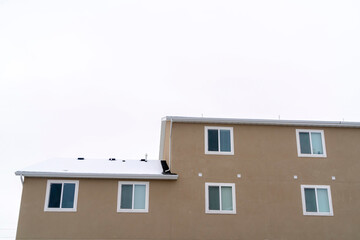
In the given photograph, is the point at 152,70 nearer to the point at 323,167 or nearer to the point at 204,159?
the point at 204,159

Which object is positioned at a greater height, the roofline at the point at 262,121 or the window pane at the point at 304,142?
the roofline at the point at 262,121

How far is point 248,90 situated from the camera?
26953mm

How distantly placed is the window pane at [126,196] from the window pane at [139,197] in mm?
259

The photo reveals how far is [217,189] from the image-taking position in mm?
16719

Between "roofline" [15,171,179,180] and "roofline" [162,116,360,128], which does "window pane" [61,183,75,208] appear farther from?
"roofline" [162,116,360,128]

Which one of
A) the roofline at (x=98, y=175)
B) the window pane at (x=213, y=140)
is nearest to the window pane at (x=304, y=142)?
the window pane at (x=213, y=140)

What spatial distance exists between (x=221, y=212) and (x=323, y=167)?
5.46 m

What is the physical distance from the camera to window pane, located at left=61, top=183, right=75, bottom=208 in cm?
1593

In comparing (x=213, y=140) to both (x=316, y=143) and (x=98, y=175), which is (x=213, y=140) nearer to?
(x=316, y=143)

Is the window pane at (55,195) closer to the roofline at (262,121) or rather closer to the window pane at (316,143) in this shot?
the roofline at (262,121)

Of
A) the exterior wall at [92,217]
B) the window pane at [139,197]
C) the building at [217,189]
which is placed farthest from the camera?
the window pane at [139,197]

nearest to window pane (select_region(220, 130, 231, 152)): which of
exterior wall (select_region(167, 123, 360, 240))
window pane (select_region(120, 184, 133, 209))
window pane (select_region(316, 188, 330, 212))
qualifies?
exterior wall (select_region(167, 123, 360, 240))

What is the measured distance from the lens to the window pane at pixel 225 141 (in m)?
17.5

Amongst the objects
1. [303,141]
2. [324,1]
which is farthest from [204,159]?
[324,1]
